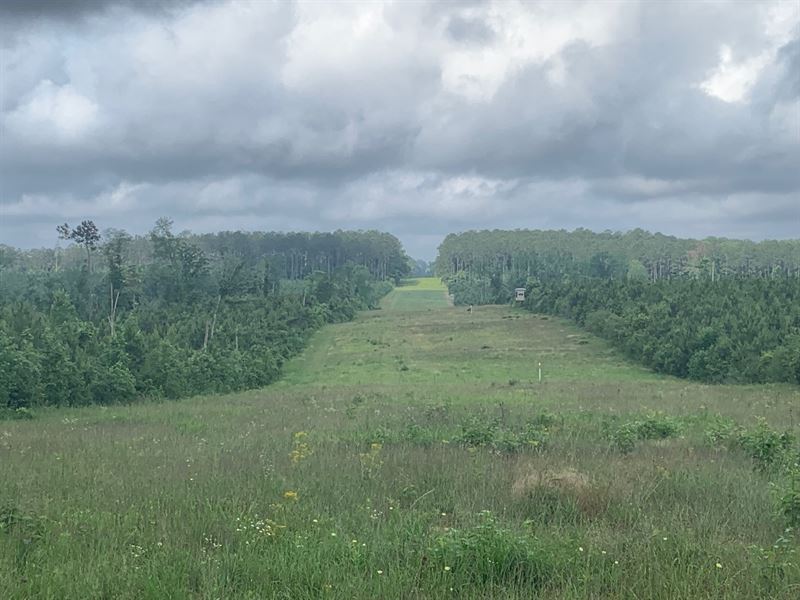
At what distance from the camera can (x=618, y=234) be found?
19175 centimetres

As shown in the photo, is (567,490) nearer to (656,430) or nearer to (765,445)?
(765,445)

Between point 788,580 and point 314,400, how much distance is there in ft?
82.2

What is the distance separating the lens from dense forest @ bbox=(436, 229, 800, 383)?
54.9m

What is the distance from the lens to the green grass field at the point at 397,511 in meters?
6.64

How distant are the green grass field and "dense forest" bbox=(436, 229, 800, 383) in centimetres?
3410

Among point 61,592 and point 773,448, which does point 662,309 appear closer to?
point 773,448

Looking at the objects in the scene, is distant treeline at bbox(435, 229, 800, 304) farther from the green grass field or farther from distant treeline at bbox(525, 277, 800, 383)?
the green grass field

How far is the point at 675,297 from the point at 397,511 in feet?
233

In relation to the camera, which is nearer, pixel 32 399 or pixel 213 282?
pixel 32 399

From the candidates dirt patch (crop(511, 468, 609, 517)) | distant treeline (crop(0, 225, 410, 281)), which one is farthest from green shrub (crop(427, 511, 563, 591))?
distant treeline (crop(0, 225, 410, 281))

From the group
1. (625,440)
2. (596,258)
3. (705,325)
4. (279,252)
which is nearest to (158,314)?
(705,325)

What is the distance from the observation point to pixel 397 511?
352 inches

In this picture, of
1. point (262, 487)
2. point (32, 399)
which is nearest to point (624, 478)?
point (262, 487)

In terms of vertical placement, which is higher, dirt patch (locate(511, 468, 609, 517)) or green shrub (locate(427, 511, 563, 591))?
green shrub (locate(427, 511, 563, 591))
